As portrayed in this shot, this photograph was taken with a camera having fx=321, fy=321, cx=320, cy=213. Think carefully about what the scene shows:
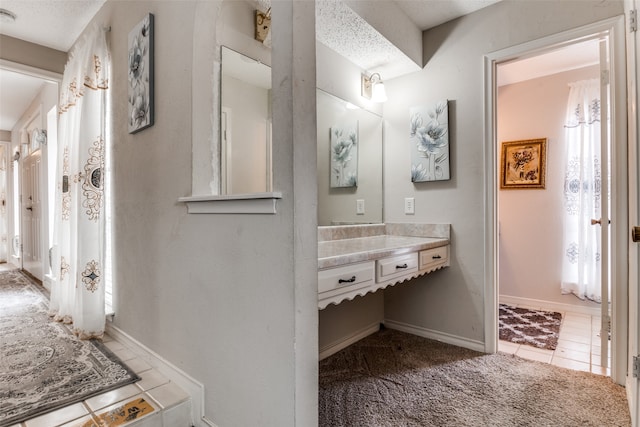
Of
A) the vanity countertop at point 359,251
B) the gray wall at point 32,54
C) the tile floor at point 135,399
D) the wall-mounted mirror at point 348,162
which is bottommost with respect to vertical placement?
the tile floor at point 135,399

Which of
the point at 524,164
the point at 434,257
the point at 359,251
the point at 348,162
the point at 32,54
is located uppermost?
the point at 32,54

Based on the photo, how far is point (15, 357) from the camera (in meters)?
1.79

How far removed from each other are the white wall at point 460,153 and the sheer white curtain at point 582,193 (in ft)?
5.06

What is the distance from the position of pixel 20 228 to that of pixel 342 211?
519 cm

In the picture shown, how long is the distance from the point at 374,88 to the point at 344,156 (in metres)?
0.63

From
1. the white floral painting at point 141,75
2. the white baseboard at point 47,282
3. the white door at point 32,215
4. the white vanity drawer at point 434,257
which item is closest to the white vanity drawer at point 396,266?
the white vanity drawer at point 434,257

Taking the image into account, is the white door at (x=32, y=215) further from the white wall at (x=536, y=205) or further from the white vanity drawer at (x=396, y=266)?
the white wall at (x=536, y=205)

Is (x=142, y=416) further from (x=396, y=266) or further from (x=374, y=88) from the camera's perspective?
(x=374, y=88)

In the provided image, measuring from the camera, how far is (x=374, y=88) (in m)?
2.57

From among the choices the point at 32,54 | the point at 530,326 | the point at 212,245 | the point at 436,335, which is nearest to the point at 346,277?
the point at 212,245

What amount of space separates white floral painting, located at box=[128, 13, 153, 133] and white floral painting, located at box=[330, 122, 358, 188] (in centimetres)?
121

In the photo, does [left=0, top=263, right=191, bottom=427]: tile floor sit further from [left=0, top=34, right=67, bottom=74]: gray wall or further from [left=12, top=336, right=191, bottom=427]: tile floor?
[left=0, top=34, right=67, bottom=74]: gray wall

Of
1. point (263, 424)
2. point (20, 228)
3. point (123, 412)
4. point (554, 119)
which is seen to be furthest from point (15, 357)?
point (554, 119)

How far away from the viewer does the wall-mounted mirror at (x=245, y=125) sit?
71.7 inches
